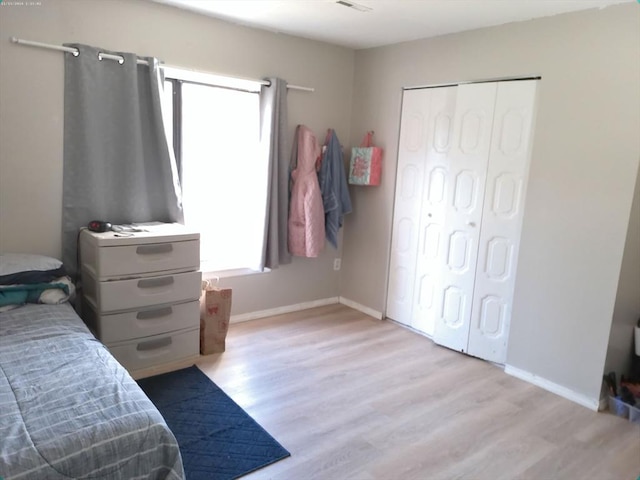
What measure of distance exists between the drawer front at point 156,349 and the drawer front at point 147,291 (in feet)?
0.72

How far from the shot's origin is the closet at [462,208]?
9.81 ft

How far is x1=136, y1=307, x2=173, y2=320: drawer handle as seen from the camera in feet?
8.85

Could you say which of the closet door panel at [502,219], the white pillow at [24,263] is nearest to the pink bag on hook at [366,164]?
the closet door panel at [502,219]

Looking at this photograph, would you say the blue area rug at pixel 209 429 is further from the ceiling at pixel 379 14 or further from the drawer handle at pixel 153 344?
the ceiling at pixel 379 14

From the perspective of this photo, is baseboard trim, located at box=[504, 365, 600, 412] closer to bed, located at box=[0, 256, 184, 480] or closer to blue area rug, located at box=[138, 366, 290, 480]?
blue area rug, located at box=[138, 366, 290, 480]

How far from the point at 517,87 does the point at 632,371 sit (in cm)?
192

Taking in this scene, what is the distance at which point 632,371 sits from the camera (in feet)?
9.42

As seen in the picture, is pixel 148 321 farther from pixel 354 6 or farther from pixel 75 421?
pixel 354 6

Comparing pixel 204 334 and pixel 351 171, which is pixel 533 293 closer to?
pixel 351 171

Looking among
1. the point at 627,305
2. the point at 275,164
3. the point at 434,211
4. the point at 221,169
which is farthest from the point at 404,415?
the point at 221,169

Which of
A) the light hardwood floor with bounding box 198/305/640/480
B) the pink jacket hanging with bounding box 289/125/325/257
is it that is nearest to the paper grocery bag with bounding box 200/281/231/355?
the light hardwood floor with bounding box 198/305/640/480

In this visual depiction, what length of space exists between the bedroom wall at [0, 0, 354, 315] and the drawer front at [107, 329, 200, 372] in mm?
753

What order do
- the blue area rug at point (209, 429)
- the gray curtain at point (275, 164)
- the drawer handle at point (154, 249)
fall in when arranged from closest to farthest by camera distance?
the blue area rug at point (209, 429)
the drawer handle at point (154, 249)
the gray curtain at point (275, 164)

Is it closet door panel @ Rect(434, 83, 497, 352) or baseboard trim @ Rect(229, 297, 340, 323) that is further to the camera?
baseboard trim @ Rect(229, 297, 340, 323)
